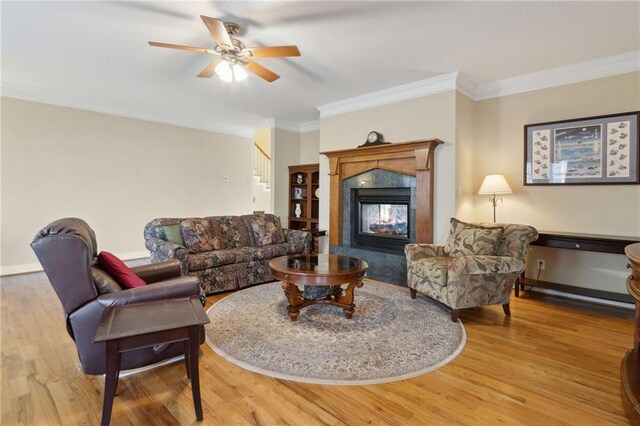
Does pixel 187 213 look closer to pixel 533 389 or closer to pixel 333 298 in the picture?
pixel 333 298

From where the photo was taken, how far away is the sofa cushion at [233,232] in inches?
176

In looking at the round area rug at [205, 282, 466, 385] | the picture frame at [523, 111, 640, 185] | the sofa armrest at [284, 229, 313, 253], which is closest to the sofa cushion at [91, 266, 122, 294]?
the round area rug at [205, 282, 466, 385]

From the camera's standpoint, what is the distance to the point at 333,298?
3.29 meters

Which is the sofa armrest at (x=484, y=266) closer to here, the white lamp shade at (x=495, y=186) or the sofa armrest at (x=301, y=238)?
the white lamp shade at (x=495, y=186)

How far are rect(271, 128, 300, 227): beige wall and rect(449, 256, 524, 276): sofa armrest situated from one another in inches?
163

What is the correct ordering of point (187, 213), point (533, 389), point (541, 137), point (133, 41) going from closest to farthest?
point (533, 389), point (133, 41), point (541, 137), point (187, 213)

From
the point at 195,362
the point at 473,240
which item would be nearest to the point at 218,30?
the point at 195,362

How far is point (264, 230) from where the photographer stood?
4.76 m

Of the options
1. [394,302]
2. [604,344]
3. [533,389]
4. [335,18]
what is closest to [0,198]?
[335,18]

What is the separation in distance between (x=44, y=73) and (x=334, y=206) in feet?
13.8

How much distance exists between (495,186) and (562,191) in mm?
772

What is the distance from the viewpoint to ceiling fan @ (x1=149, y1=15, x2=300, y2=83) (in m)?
2.62

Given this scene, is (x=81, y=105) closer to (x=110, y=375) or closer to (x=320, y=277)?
(x=320, y=277)

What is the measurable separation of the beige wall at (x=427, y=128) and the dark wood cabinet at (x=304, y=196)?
119cm
